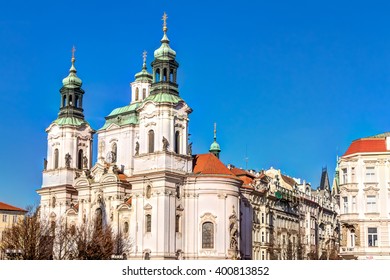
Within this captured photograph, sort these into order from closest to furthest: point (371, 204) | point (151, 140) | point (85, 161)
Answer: point (371, 204) < point (151, 140) < point (85, 161)

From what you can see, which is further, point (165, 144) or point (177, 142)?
point (177, 142)

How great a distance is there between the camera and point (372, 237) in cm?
5581

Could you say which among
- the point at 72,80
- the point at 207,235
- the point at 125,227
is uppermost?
the point at 72,80

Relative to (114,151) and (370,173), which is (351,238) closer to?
(370,173)

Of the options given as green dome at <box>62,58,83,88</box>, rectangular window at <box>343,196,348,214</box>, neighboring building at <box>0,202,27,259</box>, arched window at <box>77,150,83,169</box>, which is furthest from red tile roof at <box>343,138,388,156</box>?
neighboring building at <box>0,202,27,259</box>

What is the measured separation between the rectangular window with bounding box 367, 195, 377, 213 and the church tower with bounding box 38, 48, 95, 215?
49790mm

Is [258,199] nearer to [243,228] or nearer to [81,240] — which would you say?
[243,228]

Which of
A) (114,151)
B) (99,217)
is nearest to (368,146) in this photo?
(99,217)

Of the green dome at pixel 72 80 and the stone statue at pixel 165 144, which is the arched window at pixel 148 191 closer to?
the stone statue at pixel 165 144

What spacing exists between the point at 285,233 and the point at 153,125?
108 ft

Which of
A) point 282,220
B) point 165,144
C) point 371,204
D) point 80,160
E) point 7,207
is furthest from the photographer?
point 7,207

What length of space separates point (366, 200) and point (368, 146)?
14.9 feet

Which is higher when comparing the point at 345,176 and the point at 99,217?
the point at 345,176
